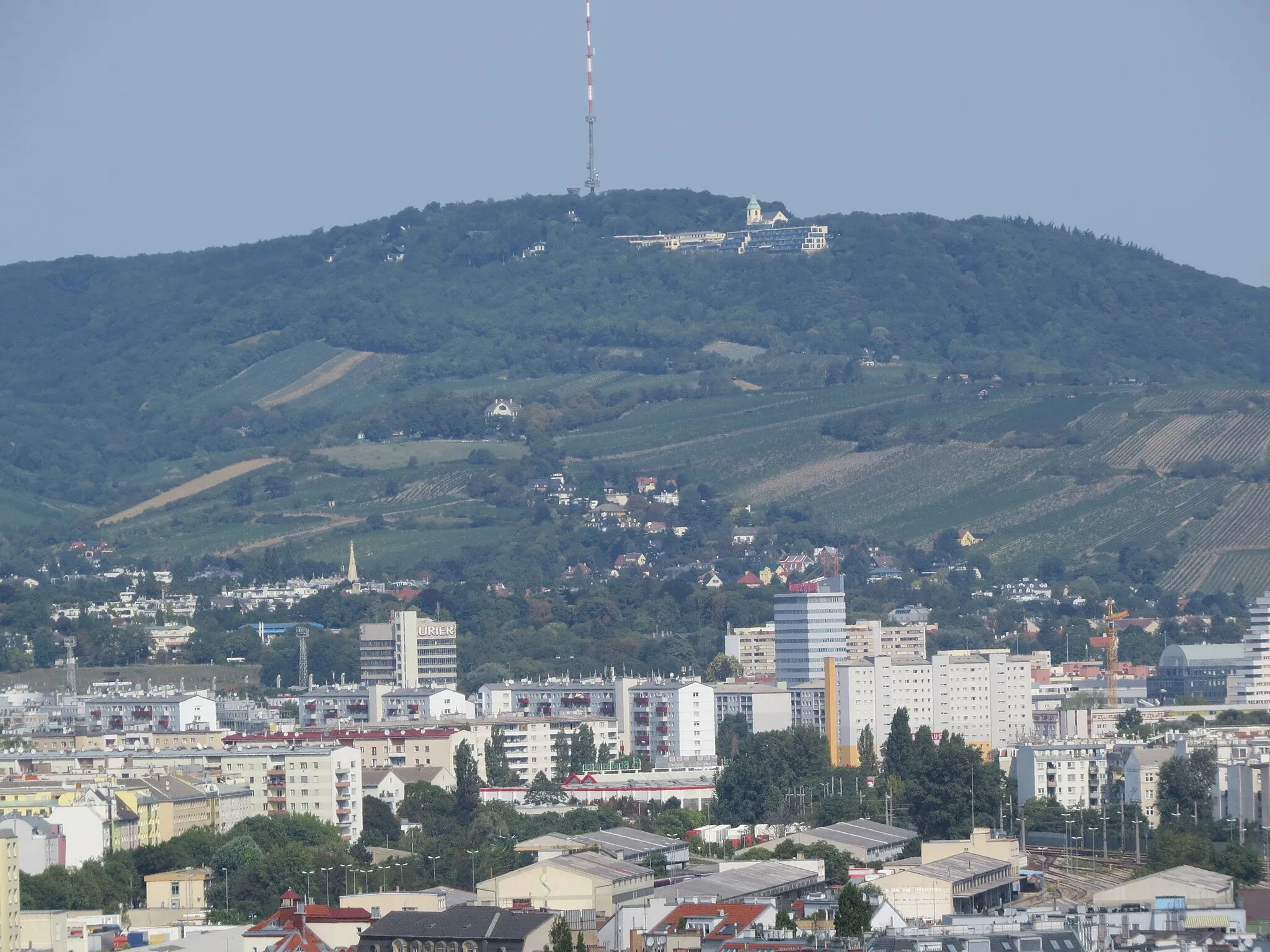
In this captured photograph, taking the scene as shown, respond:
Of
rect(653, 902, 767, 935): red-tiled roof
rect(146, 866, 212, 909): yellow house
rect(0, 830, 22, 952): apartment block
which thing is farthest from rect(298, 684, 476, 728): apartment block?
rect(653, 902, 767, 935): red-tiled roof

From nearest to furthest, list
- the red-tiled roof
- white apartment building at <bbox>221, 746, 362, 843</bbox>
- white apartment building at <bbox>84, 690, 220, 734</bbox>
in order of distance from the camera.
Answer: the red-tiled roof → white apartment building at <bbox>221, 746, 362, 843</bbox> → white apartment building at <bbox>84, 690, 220, 734</bbox>

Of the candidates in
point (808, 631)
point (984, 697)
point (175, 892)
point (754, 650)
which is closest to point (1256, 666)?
point (808, 631)

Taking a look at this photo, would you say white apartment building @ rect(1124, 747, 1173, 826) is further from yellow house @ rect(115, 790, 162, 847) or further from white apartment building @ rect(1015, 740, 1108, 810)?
yellow house @ rect(115, 790, 162, 847)

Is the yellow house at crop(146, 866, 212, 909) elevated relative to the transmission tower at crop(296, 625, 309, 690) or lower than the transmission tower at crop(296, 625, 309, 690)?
lower

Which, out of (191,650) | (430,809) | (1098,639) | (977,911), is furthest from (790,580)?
(977,911)

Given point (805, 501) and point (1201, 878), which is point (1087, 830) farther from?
point (805, 501)

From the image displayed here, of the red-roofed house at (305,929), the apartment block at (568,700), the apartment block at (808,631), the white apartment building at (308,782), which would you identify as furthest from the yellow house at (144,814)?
the apartment block at (808,631)

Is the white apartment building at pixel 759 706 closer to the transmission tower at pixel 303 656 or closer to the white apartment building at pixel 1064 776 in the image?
the white apartment building at pixel 1064 776
